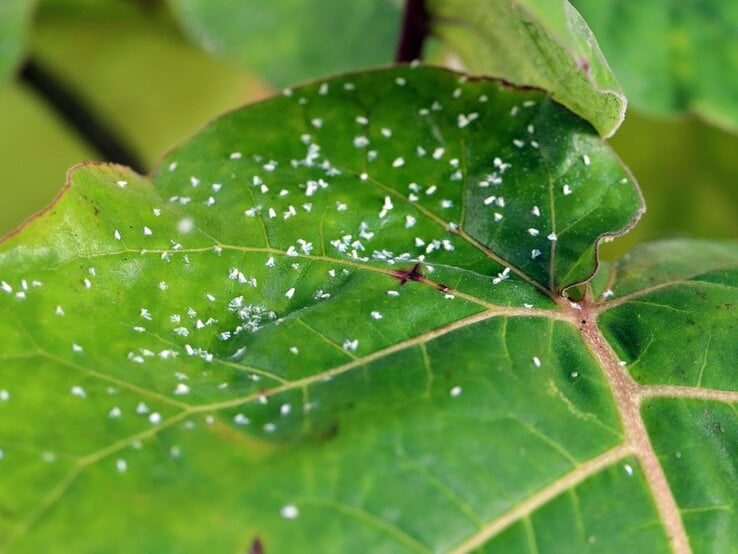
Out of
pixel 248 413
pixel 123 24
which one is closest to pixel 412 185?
pixel 248 413

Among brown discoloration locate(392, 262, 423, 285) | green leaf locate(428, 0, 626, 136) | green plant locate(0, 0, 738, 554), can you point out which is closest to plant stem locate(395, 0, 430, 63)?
green leaf locate(428, 0, 626, 136)

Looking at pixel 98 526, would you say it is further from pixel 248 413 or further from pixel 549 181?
pixel 549 181

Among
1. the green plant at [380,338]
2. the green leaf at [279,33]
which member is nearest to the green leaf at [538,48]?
the green plant at [380,338]

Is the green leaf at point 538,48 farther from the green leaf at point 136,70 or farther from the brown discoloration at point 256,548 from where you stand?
the green leaf at point 136,70

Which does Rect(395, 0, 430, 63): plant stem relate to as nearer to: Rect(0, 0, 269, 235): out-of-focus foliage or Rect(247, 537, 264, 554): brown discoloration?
Rect(0, 0, 269, 235): out-of-focus foliage

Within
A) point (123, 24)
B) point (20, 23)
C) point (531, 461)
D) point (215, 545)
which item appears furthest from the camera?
point (123, 24)

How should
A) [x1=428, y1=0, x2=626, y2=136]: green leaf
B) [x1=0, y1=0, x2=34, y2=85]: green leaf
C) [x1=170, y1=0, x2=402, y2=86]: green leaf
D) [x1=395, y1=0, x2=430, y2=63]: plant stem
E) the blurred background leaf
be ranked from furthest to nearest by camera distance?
the blurred background leaf, [x1=170, y1=0, x2=402, y2=86]: green leaf, [x1=0, y1=0, x2=34, y2=85]: green leaf, [x1=395, y1=0, x2=430, y2=63]: plant stem, [x1=428, y1=0, x2=626, y2=136]: green leaf
